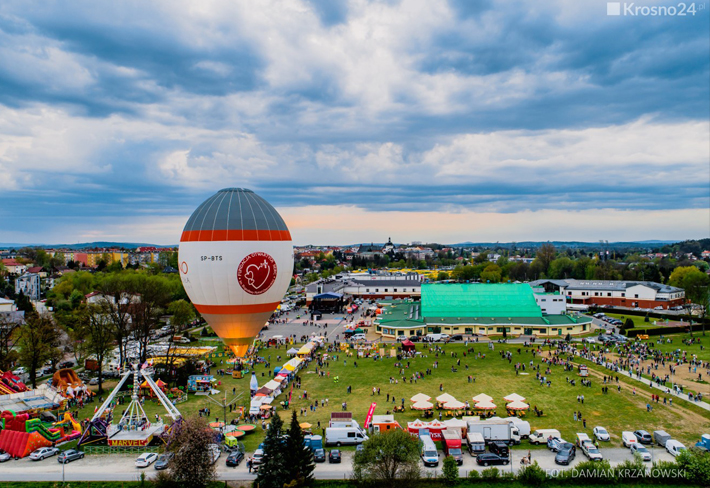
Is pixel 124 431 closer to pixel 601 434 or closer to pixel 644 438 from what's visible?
pixel 601 434

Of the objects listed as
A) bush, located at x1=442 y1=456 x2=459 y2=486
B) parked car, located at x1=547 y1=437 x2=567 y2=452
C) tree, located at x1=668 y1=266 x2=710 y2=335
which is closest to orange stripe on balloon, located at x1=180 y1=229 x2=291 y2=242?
bush, located at x1=442 y1=456 x2=459 y2=486

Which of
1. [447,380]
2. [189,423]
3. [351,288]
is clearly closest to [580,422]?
[447,380]

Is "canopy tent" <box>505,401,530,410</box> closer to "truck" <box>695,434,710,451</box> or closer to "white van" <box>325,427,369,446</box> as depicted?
"truck" <box>695,434,710,451</box>

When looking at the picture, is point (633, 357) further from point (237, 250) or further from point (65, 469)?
point (65, 469)

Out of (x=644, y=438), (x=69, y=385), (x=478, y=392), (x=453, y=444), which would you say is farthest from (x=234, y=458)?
(x=644, y=438)

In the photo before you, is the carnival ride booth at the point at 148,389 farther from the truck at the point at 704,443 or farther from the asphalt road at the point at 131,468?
the truck at the point at 704,443
